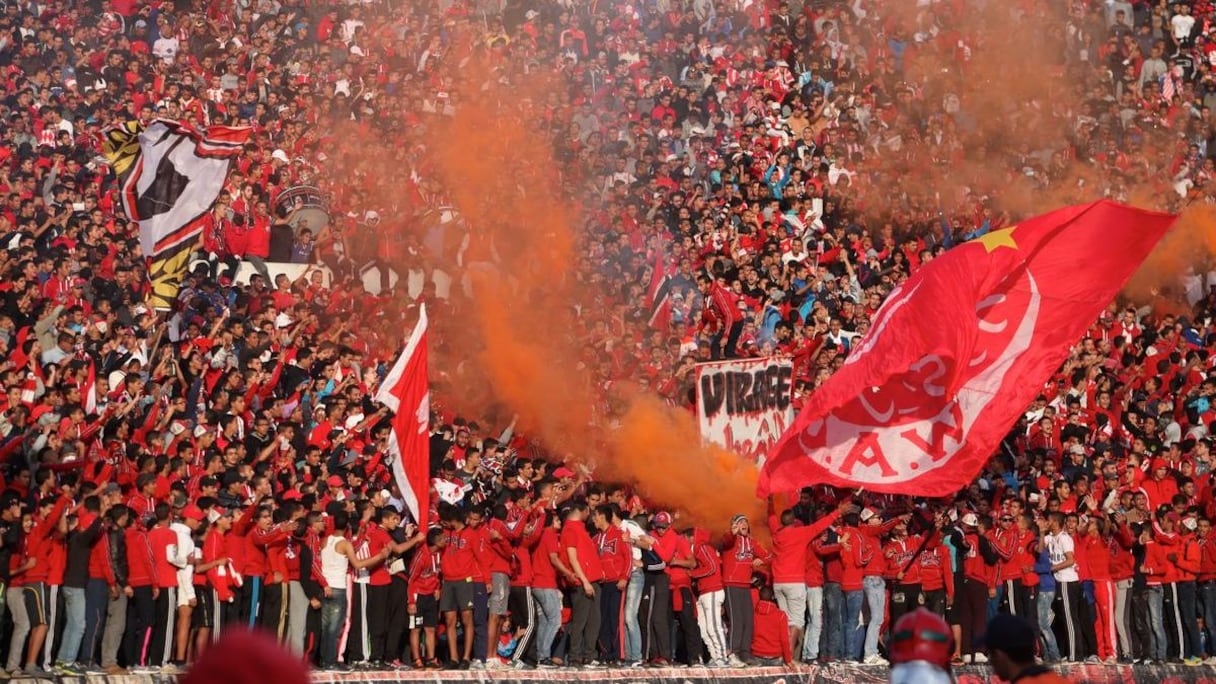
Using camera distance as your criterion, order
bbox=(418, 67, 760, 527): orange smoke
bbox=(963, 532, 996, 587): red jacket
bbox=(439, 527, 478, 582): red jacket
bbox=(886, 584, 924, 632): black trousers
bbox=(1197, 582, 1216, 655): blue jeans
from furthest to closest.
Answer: bbox=(1197, 582, 1216, 655): blue jeans
bbox=(963, 532, 996, 587): red jacket
bbox=(418, 67, 760, 527): orange smoke
bbox=(886, 584, 924, 632): black trousers
bbox=(439, 527, 478, 582): red jacket

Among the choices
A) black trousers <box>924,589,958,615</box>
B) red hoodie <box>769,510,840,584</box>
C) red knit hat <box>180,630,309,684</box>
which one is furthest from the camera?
black trousers <box>924,589,958,615</box>

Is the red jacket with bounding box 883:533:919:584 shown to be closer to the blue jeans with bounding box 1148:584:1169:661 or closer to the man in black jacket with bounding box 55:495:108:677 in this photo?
the blue jeans with bounding box 1148:584:1169:661

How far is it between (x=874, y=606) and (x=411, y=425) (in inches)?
197

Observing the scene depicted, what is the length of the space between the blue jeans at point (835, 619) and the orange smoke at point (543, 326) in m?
1.12

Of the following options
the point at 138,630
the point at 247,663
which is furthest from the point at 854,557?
the point at 247,663

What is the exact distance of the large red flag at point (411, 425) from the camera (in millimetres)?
13344

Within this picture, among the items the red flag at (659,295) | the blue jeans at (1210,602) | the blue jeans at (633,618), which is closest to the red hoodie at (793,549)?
the blue jeans at (633,618)

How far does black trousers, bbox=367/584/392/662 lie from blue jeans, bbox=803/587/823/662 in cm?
414

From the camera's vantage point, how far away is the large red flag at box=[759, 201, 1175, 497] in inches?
566

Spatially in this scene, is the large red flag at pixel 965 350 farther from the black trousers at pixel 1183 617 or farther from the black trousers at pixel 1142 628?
the black trousers at pixel 1183 617

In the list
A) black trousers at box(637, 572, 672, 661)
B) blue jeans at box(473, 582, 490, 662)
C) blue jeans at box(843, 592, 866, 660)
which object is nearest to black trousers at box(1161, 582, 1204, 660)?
blue jeans at box(843, 592, 866, 660)

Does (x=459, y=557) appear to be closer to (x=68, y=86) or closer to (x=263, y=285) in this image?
(x=263, y=285)

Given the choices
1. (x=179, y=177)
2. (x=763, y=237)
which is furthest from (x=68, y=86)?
(x=763, y=237)

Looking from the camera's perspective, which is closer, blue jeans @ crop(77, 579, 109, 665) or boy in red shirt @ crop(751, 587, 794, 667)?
blue jeans @ crop(77, 579, 109, 665)
